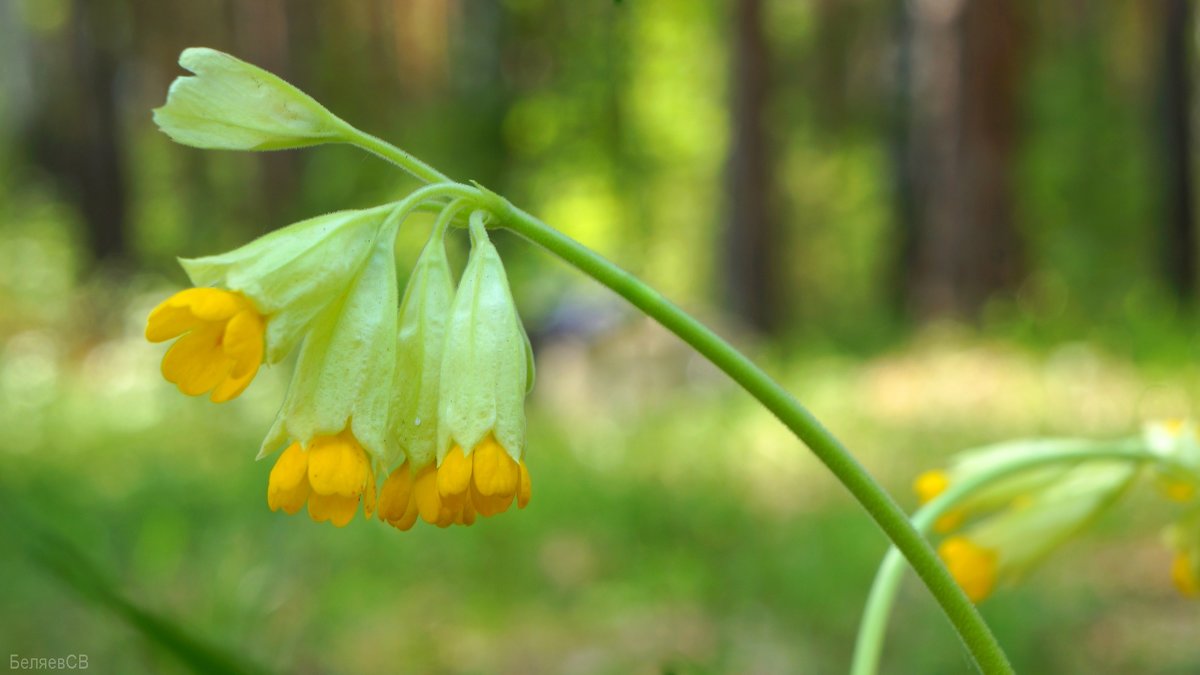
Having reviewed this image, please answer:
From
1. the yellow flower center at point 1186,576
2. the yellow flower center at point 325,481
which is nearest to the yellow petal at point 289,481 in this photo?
the yellow flower center at point 325,481

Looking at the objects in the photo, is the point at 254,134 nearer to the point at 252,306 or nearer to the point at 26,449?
the point at 252,306

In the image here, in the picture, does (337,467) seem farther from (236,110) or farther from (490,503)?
(236,110)

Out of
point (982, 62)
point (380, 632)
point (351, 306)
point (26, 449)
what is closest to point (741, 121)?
point (982, 62)

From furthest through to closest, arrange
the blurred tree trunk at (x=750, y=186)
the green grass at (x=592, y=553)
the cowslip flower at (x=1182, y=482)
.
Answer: the blurred tree trunk at (x=750, y=186)
the green grass at (x=592, y=553)
the cowslip flower at (x=1182, y=482)

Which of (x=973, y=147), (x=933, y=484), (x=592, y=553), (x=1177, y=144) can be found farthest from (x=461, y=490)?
(x=1177, y=144)

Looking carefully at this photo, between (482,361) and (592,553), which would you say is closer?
(482,361)

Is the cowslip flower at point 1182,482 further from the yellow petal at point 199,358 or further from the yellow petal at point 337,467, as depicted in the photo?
the yellow petal at point 199,358
